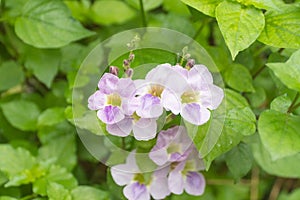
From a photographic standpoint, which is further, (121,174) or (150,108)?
(121,174)

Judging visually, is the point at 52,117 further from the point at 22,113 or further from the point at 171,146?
the point at 171,146

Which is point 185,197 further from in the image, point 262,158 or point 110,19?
point 110,19

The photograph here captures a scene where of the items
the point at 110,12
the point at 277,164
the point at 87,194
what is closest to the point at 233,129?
the point at 87,194

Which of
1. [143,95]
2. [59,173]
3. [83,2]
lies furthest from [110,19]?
[143,95]

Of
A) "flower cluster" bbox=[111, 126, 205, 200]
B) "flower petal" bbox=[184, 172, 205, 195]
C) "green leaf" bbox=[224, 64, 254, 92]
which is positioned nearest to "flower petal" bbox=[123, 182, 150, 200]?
"flower cluster" bbox=[111, 126, 205, 200]

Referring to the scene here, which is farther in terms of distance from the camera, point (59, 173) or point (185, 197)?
point (185, 197)

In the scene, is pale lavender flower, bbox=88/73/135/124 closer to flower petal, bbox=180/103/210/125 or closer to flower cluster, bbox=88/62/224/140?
flower cluster, bbox=88/62/224/140

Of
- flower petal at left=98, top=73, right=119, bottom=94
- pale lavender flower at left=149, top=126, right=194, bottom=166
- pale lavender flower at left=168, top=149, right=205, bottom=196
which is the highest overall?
flower petal at left=98, top=73, right=119, bottom=94
